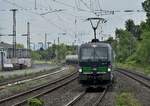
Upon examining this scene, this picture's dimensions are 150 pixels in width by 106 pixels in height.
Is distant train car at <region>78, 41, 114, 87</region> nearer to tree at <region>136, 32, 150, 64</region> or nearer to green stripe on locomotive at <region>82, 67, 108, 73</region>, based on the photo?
green stripe on locomotive at <region>82, 67, 108, 73</region>

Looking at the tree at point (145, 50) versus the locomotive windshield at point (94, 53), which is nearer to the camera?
the locomotive windshield at point (94, 53)

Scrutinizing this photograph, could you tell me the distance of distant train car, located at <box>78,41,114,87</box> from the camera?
90.7ft

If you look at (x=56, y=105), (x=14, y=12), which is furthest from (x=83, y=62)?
(x=14, y=12)

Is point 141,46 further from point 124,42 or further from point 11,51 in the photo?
point 124,42

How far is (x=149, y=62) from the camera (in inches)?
2985

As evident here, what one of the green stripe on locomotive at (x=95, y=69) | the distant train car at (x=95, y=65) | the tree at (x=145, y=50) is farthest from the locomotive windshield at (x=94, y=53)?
the tree at (x=145, y=50)

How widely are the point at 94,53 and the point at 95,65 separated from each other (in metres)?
1.06

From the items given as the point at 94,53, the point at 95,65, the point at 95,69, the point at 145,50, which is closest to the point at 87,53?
the point at 94,53

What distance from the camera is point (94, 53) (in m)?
28.6

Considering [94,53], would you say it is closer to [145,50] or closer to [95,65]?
[95,65]

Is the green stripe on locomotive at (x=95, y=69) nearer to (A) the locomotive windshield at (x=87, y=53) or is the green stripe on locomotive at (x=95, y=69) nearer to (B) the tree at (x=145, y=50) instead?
(A) the locomotive windshield at (x=87, y=53)

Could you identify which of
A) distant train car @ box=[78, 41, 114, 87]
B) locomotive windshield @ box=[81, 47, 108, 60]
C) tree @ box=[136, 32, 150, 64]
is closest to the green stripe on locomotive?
distant train car @ box=[78, 41, 114, 87]

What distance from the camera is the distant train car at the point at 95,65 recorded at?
27.7 meters

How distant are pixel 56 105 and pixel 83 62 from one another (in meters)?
8.00
